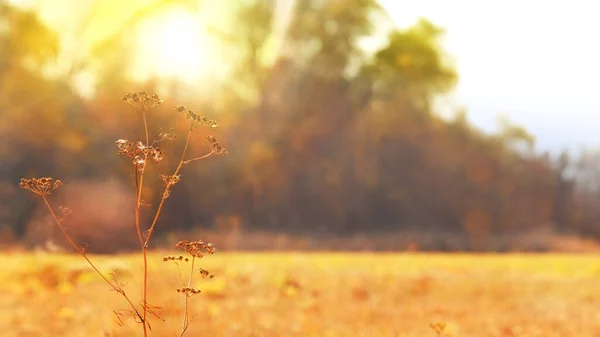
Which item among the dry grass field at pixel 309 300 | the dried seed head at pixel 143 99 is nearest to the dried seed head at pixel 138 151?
the dried seed head at pixel 143 99

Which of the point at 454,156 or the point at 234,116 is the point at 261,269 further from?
the point at 454,156

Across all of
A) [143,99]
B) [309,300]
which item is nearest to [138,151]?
[143,99]

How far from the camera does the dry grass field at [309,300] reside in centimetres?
548

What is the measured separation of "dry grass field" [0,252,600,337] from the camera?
548cm

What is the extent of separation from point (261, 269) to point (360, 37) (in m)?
14.8

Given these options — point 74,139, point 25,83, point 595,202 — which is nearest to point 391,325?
point 74,139

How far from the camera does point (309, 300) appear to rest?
670 centimetres

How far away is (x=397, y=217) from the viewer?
72.3 feet

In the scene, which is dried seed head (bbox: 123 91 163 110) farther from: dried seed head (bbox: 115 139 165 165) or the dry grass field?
the dry grass field

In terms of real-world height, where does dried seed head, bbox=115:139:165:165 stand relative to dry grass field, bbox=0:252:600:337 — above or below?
above

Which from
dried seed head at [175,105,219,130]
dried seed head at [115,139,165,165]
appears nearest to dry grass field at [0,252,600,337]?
dried seed head at [115,139,165,165]

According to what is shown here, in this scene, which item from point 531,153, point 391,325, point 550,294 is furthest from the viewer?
point 531,153

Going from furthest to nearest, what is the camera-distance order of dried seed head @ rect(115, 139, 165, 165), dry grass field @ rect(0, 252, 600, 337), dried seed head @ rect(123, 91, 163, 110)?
1. dry grass field @ rect(0, 252, 600, 337)
2. dried seed head @ rect(123, 91, 163, 110)
3. dried seed head @ rect(115, 139, 165, 165)

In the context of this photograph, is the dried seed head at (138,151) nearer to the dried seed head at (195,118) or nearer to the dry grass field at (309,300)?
the dried seed head at (195,118)
